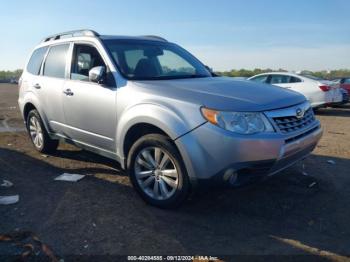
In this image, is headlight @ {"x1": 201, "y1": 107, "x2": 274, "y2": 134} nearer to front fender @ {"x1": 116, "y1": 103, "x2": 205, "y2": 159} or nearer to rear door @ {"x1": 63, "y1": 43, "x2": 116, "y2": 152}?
front fender @ {"x1": 116, "y1": 103, "x2": 205, "y2": 159}

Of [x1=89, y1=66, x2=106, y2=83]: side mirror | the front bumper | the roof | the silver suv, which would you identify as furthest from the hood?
the roof

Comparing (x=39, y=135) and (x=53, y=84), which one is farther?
(x=39, y=135)

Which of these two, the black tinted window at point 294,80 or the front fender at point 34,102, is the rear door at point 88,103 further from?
the black tinted window at point 294,80

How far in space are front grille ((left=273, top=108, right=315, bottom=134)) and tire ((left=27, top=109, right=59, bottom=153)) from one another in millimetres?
4026

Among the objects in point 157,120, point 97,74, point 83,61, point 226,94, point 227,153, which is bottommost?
point 227,153

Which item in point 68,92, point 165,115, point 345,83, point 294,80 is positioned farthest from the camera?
point 345,83

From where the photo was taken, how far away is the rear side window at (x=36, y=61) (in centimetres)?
636

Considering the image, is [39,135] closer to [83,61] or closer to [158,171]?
[83,61]

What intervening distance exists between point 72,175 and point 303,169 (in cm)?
336

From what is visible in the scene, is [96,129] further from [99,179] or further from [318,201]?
[318,201]

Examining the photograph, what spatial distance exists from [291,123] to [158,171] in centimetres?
152

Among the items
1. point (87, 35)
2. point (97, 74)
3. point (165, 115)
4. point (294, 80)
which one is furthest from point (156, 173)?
point (294, 80)

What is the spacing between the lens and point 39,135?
653 cm

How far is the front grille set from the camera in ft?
12.6
